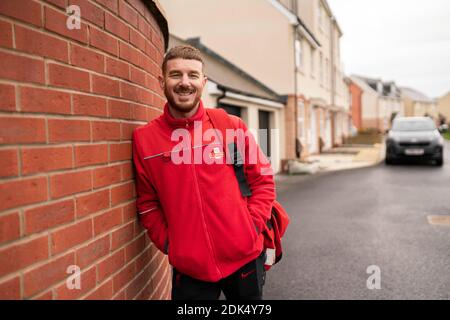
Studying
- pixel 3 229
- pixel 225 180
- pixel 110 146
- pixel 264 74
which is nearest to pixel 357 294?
pixel 225 180

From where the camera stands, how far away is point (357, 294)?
→ 3.57 m

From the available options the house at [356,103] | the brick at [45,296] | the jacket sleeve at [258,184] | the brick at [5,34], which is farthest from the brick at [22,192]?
the house at [356,103]

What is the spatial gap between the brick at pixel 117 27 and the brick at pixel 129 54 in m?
0.04

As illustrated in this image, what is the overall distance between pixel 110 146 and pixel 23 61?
2.06 feet

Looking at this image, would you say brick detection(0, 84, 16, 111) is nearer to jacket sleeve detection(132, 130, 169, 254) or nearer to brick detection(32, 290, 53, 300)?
brick detection(32, 290, 53, 300)

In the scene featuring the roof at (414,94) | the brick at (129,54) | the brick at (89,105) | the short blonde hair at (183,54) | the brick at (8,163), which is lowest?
the brick at (8,163)

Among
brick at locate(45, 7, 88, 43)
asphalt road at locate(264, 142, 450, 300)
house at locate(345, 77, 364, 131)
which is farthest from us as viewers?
house at locate(345, 77, 364, 131)

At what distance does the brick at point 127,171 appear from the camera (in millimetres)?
2027

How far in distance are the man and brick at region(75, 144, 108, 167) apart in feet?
0.81

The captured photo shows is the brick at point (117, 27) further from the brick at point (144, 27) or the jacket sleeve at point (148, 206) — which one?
the jacket sleeve at point (148, 206)

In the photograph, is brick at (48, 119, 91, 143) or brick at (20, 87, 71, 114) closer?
brick at (20, 87, 71, 114)

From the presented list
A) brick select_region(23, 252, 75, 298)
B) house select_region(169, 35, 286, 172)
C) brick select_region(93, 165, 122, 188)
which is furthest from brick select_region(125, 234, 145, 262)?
house select_region(169, 35, 286, 172)

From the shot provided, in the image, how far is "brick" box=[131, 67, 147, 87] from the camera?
7.17 feet

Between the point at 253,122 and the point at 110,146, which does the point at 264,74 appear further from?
the point at 110,146
